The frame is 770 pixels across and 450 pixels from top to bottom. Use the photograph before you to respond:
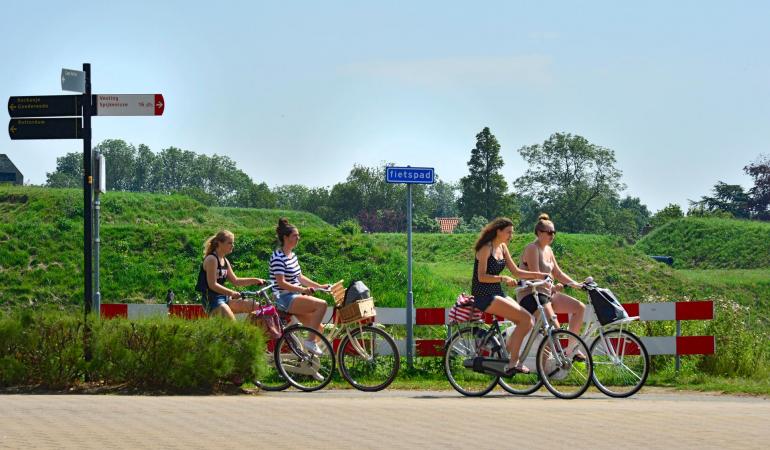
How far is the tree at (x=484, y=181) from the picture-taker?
292ft

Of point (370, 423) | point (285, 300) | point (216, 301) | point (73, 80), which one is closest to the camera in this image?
point (370, 423)

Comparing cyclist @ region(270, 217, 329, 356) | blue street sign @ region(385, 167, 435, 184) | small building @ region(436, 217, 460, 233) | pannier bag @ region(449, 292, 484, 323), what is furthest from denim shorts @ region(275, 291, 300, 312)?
small building @ region(436, 217, 460, 233)

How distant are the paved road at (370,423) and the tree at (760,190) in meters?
88.1

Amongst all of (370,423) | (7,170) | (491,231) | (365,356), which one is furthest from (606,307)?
(7,170)

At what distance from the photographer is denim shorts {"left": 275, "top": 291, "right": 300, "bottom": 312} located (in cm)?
1346

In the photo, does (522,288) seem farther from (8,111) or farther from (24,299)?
(24,299)

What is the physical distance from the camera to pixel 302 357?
43.8ft

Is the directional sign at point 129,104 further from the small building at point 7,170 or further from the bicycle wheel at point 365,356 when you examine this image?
the small building at point 7,170

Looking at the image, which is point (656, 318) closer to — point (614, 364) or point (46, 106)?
point (614, 364)

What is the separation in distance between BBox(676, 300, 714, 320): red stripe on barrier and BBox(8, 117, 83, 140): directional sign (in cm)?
749

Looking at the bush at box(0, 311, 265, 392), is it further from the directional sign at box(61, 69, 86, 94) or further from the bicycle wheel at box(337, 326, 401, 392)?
the directional sign at box(61, 69, 86, 94)

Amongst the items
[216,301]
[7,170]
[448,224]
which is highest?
[7,170]

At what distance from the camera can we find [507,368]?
12.6 meters

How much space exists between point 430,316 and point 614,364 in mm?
3527
